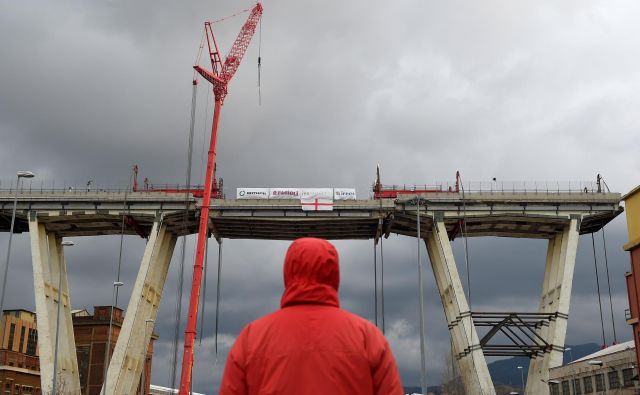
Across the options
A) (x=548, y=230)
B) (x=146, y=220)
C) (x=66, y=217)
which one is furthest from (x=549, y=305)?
(x=66, y=217)

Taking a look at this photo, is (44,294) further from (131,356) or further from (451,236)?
(451,236)

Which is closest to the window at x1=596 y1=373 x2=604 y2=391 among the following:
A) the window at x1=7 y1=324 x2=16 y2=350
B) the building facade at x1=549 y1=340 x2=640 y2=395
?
the building facade at x1=549 y1=340 x2=640 y2=395

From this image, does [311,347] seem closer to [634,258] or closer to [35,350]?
[634,258]

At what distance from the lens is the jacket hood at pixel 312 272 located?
482cm

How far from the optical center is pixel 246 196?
7450 cm

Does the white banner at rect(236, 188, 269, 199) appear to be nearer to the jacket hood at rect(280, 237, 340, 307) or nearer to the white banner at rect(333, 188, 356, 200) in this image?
the white banner at rect(333, 188, 356, 200)

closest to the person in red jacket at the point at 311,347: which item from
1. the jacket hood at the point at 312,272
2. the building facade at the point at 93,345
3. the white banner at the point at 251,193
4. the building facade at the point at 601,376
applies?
the jacket hood at the point at 312,272

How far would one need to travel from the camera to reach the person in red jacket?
458cm

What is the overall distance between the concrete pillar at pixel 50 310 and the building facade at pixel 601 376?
48.6 metres

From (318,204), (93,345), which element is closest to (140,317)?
(318,204)

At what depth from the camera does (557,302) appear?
74.8m

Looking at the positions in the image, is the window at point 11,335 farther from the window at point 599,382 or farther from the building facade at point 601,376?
the window at point 599,382

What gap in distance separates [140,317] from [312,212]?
69.8 feet

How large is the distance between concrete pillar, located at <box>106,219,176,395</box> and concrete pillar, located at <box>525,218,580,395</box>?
4174cm
